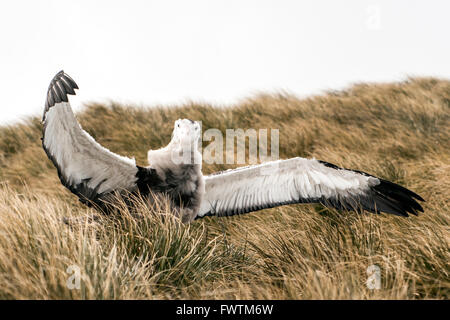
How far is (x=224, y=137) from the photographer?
934cm

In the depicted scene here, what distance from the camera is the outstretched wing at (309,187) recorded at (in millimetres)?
3969

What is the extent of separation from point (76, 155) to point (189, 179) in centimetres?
88

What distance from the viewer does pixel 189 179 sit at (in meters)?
3.72

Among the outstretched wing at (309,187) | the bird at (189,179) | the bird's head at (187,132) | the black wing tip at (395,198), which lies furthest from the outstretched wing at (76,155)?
the black wing tip at (395,198)

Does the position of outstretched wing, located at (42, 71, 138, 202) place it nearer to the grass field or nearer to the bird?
the bird

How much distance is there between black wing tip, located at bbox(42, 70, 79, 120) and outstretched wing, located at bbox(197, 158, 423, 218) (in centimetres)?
140

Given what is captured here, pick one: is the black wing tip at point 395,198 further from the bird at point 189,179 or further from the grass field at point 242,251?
the grass field at point 242,251

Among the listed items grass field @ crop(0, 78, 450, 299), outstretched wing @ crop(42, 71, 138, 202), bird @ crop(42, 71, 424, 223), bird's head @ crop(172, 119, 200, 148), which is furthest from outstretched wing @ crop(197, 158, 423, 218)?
outstretched wing @ crop(42, 71, 138, 202)

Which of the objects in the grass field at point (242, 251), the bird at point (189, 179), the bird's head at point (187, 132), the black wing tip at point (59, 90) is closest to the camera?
the grass field at point (242, 251)

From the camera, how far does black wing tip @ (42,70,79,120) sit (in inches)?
123

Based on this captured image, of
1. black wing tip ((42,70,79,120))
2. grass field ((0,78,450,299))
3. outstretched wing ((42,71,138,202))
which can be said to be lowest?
grass field ((0,78,450,299))
